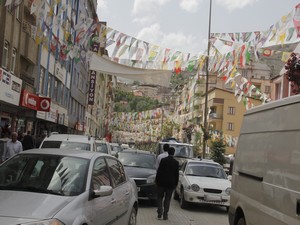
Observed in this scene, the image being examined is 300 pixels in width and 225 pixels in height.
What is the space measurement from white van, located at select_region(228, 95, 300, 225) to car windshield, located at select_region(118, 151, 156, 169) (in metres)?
7.25

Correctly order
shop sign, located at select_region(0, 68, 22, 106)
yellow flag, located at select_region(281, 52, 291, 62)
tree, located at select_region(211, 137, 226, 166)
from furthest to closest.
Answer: tree, located at select_region(211, 137, 226, 166), yellow flag, located at select_region(281, 52, 291, 62), shop sign, located at select_region(0, 68, 22, 106)

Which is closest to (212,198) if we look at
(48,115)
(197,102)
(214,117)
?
(48,115)

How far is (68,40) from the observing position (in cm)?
2267

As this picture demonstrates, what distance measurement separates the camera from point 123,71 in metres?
23.0

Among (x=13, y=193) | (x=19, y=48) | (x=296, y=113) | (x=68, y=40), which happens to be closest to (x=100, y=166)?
(x=13, y=193)

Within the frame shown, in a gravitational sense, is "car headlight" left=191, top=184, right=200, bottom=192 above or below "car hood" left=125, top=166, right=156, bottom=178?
below

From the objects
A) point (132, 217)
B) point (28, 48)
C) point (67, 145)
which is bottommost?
point (132, 217)

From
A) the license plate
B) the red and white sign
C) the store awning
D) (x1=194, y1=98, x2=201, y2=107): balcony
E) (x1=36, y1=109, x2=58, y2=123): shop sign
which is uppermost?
(x1=194, y1=98, x2=201, y2=107): balcony

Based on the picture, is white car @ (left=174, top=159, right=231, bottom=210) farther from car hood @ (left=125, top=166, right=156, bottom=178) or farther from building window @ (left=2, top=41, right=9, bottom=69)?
building window @ (left=2, top=41, right=9, bottom=69)

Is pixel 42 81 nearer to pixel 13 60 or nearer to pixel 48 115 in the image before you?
pixel 48 115

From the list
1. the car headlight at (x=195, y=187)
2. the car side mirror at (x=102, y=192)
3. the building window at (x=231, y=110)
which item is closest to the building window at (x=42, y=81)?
the car headlight at (x=195, y=187)

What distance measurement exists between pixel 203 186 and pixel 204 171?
170 centimetres

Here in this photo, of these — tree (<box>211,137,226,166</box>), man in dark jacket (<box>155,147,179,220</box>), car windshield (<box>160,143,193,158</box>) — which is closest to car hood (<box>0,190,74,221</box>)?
man in dark jacket (<box>155,147,179,220</box>)

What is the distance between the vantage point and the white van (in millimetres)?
5361
